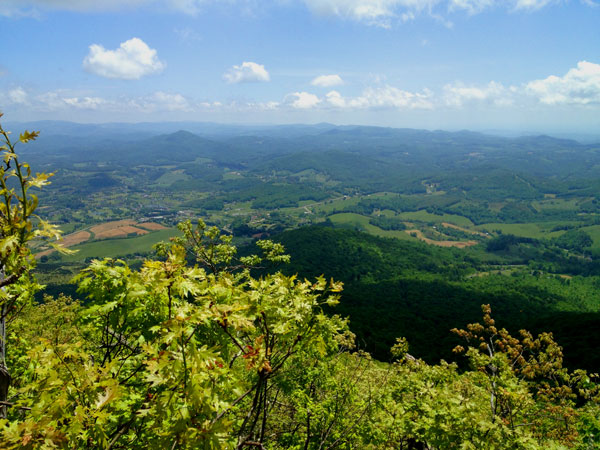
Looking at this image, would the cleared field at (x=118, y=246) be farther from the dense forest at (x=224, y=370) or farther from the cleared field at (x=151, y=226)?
the dense forest at (x=224, y=370)

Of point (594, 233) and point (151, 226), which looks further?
point (151, 226)

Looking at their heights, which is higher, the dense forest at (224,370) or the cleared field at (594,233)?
the dense forest at (224,370)

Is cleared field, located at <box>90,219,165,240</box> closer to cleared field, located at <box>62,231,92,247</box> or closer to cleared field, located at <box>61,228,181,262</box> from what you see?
cleared field, located at <box>62,231,92,247</box>

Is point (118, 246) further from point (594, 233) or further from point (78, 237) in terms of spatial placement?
point (594, 233)

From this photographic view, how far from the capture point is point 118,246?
159 metres

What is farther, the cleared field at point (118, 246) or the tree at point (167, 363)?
the cleared field at point (118, 246)

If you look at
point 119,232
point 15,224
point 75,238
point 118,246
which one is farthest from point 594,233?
point 75,238

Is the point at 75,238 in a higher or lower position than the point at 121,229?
lower

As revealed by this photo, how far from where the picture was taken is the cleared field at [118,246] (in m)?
148

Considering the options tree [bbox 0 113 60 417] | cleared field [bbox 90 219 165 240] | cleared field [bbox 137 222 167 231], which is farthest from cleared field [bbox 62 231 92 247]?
tree [bbox 0 113 60 417]

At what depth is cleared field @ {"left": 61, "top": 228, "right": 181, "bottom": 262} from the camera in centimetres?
14800

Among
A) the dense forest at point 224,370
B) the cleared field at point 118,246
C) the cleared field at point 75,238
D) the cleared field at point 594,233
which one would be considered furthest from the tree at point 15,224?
the cleared field at point 594,233

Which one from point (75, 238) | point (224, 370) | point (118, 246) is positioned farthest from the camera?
point (75, 238)

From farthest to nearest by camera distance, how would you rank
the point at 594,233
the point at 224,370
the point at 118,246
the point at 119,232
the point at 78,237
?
1. the point at 594,233
2. the point at 119,232
3. the point at 78,237
4. the point at 118,246
5. the point at 224,370
